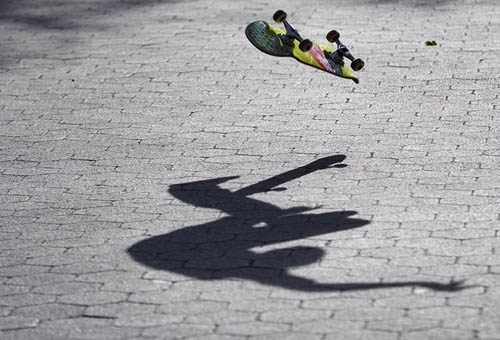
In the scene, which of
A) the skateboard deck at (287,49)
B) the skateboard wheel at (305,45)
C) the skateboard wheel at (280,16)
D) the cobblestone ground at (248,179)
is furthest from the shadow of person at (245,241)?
the skateboard wheel at (280,16)

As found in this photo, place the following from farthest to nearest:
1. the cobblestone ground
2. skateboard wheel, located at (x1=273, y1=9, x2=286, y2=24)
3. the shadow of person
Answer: skateboard wheel, located at (x1=273, y1=9, x2=286, y2=24), the shadow of person, the cobblestone ground

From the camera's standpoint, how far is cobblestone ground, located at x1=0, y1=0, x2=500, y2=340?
21.4 ft

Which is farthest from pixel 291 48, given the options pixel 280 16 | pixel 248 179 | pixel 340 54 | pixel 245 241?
pixel 245 241

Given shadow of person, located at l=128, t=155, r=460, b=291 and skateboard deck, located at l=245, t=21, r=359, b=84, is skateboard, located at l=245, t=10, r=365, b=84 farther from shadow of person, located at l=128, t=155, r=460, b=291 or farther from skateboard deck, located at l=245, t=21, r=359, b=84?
shadow of person, located at l=128, t=155, r=460, b=291

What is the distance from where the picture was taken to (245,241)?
759 cm

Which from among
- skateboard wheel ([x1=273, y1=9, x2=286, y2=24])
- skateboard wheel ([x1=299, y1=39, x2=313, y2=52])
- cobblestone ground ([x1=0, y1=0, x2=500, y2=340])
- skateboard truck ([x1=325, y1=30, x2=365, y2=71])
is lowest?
cobblestone ground ([x1=0, y1=0, x2=500, y2=340])

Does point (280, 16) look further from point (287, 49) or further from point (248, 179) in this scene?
point (248, 179)

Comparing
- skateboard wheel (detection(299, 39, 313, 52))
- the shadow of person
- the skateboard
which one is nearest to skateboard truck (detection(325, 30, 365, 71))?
the skateboard

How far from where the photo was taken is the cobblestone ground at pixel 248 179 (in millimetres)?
6535

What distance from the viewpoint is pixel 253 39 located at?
9500 mm

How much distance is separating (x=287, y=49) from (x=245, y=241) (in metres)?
2.46

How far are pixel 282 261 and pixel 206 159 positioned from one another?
2.37 metres

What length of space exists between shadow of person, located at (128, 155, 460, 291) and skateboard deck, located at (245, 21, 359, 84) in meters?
1.29

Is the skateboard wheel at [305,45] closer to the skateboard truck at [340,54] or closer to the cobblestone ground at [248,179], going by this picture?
the skateboard truck at [340,54]
